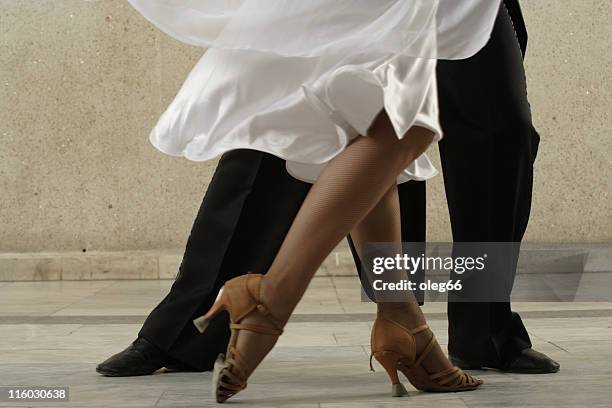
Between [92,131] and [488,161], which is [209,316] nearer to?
[488,161]

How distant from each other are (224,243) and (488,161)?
0.58m

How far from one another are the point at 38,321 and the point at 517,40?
1.89m

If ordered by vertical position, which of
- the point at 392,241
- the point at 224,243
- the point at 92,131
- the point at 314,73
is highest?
the point at 314,73

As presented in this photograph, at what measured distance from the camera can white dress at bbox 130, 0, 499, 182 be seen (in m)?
1.64

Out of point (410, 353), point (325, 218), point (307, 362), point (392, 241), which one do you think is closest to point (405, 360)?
point (410, 353)

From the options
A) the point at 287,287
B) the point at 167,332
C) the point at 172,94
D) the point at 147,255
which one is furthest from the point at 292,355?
the point at 172,94

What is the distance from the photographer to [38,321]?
331 cm

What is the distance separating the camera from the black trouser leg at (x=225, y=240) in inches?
84.0

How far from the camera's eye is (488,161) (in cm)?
217

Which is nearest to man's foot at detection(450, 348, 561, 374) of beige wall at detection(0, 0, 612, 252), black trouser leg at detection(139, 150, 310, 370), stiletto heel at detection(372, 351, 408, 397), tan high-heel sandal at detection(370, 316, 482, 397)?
tan high-heel sandal at detection(370, 316, 482, 397)

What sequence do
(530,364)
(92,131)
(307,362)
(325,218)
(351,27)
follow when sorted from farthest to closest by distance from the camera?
(92,131) → (307,362) → (530,364) → (351,27) → (325,218)

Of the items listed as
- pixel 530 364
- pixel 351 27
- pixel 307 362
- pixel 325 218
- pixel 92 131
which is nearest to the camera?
pixel 325 218

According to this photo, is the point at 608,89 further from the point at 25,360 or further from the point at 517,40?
Result: the point at 25,360

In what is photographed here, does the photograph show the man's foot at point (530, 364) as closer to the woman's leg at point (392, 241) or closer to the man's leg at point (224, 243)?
the woman's leg at point (392, 241)
